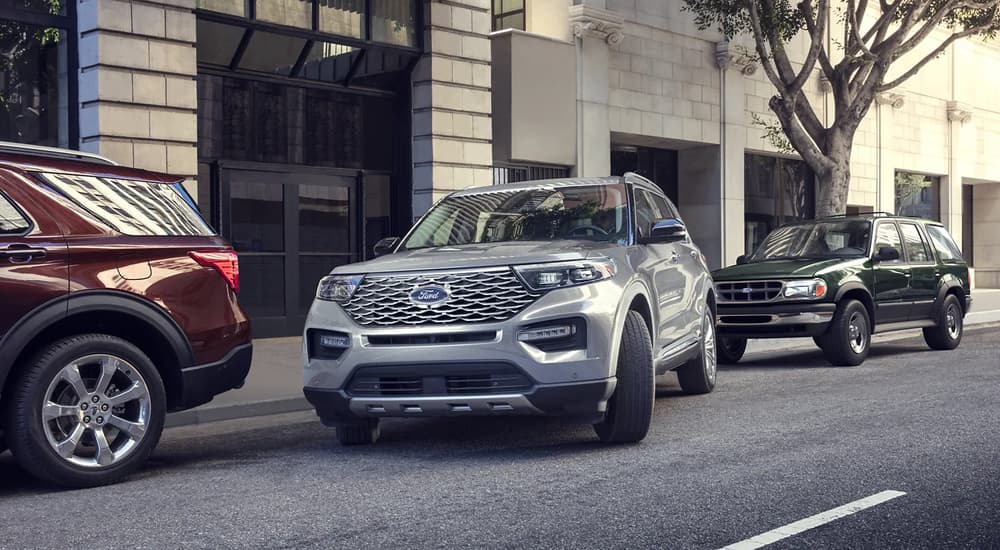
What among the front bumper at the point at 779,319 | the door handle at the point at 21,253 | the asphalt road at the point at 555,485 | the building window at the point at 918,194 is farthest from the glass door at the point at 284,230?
the building window at the point at 918,194

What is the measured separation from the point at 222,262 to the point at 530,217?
7.38 ft

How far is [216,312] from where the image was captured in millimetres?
6684

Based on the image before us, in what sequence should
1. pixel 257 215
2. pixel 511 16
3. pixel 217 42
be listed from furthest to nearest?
pixel 511 16 → pixel 257 215 → pixel 217 42

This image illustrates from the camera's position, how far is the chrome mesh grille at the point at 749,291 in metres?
12.1

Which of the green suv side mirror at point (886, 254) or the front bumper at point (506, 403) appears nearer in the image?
the front bumper at point (506, 403)

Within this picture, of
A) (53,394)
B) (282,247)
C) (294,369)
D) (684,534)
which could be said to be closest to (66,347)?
(53,394)

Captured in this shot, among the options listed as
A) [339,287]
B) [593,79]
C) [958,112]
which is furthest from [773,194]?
[339,287]

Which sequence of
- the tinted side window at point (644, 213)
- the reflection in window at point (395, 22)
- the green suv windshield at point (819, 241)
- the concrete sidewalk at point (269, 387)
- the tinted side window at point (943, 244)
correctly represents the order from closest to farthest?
the tinted side window at point (644, 213) < the concrete sidewalk at point (269, 387) < the green suv windshield at point (819, 241) < the tinted side window at point (943, 244) < the reflection in window at point (395, 22)

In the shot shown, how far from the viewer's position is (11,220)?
5922mm

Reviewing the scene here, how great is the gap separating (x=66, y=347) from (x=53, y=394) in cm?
26

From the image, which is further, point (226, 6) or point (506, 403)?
point (226, 6)

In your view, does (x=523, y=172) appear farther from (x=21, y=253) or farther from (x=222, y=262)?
(x=21, y=253)

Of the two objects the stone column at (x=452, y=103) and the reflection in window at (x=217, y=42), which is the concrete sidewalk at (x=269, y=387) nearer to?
the stone column at (x=452, y=103)

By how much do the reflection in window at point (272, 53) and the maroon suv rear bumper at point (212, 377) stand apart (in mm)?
9452
